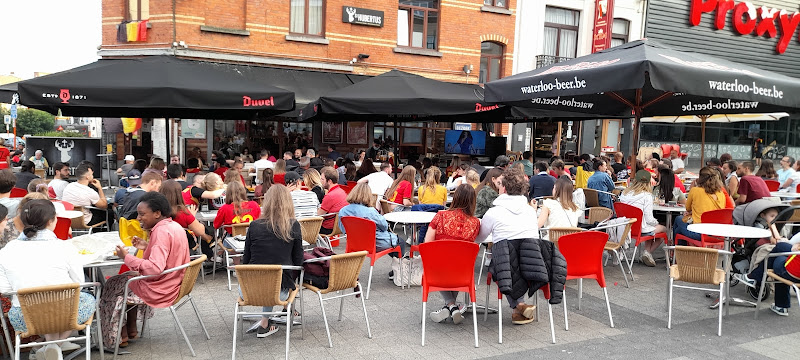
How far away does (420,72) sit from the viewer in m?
17.2

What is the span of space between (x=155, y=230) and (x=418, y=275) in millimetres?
3270

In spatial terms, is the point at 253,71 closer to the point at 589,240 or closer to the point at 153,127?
the point at 153,127

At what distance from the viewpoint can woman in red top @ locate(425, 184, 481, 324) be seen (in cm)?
532

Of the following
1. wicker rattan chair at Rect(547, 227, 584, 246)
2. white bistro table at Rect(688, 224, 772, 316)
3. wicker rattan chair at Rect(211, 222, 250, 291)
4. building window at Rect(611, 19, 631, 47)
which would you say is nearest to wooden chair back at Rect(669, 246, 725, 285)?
white bistro table at Rect(688, 224, 772, 316)

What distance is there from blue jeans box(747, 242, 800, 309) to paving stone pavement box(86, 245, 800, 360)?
7.8 inches

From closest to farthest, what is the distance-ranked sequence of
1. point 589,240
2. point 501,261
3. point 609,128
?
point 501,261, point 589,240, point 609,128

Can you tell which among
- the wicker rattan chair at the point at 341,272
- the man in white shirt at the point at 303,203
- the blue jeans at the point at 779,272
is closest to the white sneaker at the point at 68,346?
the wicker rattan chair at the point at 341,272

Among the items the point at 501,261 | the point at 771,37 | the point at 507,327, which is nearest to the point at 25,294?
the point at 501,261

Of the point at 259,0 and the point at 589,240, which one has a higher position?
the point at 259,0

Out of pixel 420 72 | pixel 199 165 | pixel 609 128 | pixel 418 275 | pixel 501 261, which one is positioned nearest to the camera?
pixel 501 261

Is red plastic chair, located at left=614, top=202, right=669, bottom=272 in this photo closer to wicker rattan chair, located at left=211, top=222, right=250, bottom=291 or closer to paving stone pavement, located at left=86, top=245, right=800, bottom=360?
paving stone pavement, located at left=86, top=245, right=800, bottom=360

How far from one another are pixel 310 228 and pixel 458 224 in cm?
215

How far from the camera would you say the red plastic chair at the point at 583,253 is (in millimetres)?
5270

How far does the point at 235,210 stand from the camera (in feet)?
21.3
